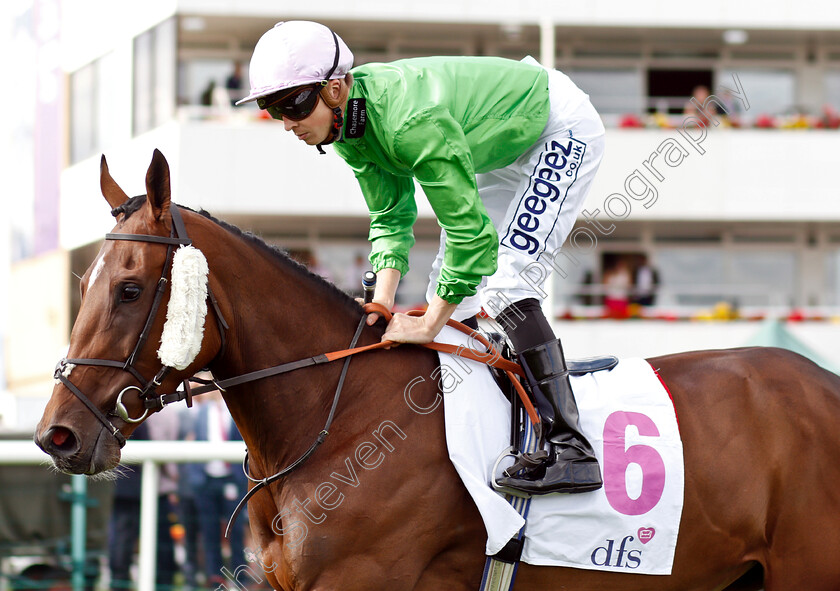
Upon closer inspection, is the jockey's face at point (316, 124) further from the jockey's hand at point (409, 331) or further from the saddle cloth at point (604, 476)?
the saddle cloth at point (604, 476)

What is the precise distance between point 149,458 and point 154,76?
1210cm

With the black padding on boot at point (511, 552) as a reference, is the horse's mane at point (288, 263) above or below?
above

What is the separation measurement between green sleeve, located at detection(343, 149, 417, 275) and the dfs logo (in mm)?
1115

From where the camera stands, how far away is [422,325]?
111 inches

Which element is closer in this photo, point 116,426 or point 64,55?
point 116,426

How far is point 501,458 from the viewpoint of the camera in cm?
275

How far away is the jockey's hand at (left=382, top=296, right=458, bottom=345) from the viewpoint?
277 centimetres

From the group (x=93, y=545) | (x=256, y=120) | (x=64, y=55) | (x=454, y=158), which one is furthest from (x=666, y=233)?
(x=454, y=158)

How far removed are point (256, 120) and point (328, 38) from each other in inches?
473

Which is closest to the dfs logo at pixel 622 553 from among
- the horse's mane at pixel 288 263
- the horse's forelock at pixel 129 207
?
the horse's mane at pixel 288 263

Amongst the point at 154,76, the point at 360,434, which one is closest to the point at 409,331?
the point at 360,434

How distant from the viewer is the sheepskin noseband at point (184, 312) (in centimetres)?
248

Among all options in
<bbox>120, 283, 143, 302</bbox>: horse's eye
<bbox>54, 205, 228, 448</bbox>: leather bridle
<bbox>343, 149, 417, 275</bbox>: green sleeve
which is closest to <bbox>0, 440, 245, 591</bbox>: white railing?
<bbox>343, 149, 417, 275</bbox>: green sleeve

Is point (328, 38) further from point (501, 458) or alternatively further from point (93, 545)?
point (93, 545)
